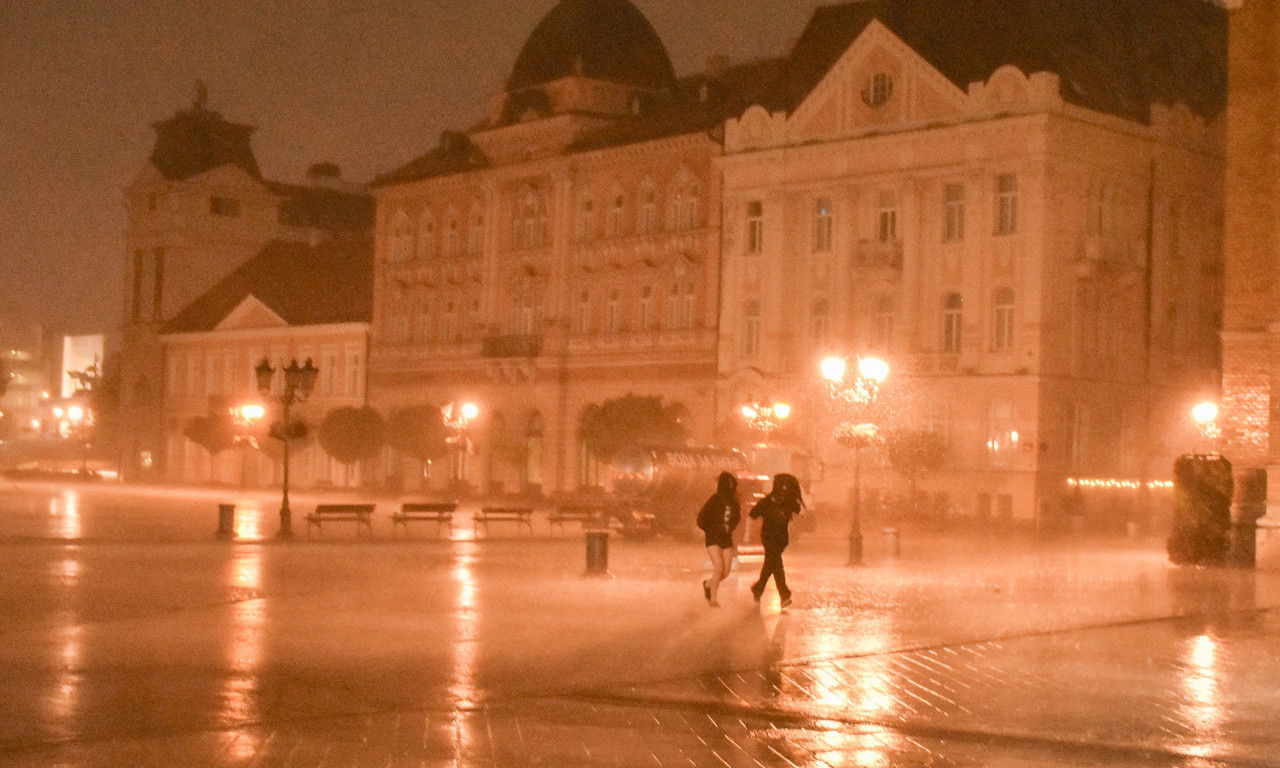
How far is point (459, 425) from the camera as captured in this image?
6512 cm

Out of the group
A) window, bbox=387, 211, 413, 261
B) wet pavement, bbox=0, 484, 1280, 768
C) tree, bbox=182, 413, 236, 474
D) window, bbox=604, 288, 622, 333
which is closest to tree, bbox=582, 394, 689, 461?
window, bbox=604, 288, 622, 333

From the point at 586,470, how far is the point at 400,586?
38302 millimetres

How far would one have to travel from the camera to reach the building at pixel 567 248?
58.3m

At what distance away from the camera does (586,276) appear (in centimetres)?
6216

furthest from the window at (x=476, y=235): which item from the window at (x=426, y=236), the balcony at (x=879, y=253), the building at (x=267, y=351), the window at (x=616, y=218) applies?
the balcony at (x=879, y=253)

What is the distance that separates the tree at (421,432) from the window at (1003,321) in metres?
23.1

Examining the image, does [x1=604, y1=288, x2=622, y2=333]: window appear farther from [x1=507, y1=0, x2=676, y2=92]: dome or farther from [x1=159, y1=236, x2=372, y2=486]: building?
[x1=159, y1=236, x2=372, y2=486]: building

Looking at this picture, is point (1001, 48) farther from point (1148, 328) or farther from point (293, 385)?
point (293, 385)

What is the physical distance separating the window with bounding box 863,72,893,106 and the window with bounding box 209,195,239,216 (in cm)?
4145

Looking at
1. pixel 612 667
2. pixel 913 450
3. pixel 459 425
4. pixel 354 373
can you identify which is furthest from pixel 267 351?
pixel 612 667

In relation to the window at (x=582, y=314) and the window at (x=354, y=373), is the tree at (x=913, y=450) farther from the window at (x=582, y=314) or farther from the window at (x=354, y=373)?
the window at (x=354, y=373)

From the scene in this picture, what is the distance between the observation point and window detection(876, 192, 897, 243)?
52.2 meters

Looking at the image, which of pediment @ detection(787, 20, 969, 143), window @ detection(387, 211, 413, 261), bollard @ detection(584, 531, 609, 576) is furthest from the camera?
window @ detection(387, 211, 413, 261)

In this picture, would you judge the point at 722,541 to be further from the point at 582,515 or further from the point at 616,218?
the point at 616,218
